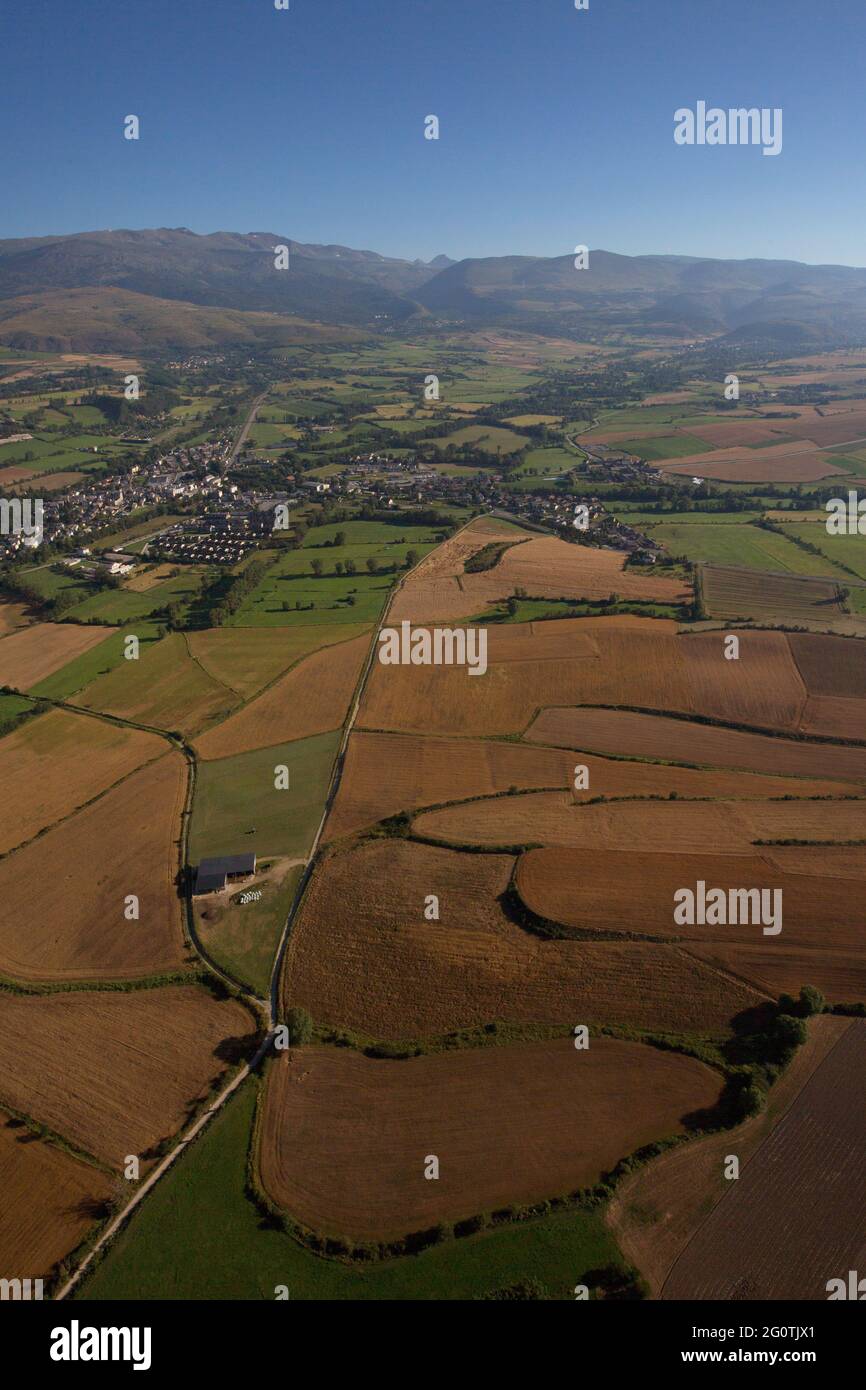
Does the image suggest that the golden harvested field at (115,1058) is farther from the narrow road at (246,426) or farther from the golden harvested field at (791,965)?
the narrow road at (246,426)

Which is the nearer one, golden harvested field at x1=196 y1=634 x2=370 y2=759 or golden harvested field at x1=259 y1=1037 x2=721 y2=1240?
golden harvested field at x1=259 y1=1037 x2=721 y2=1240

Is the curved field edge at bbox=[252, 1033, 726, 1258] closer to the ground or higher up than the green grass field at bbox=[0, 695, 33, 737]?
closer to the ground

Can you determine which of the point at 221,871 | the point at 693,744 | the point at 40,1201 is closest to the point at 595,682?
the point at 693,744

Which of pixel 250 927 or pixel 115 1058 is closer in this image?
pixel 115 1058

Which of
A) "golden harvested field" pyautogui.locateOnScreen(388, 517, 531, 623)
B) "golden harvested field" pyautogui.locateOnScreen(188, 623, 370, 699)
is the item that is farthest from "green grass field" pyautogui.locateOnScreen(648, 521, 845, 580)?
"golden harvested field" pyautogui.locateOnScreen(188, 623, 370, 699)

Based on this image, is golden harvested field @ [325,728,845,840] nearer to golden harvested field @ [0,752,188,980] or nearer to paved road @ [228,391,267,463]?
golden harvested field @ [0,752,188,980]

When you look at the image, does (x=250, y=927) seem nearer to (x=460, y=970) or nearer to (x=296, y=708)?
(x=460, y=970)
